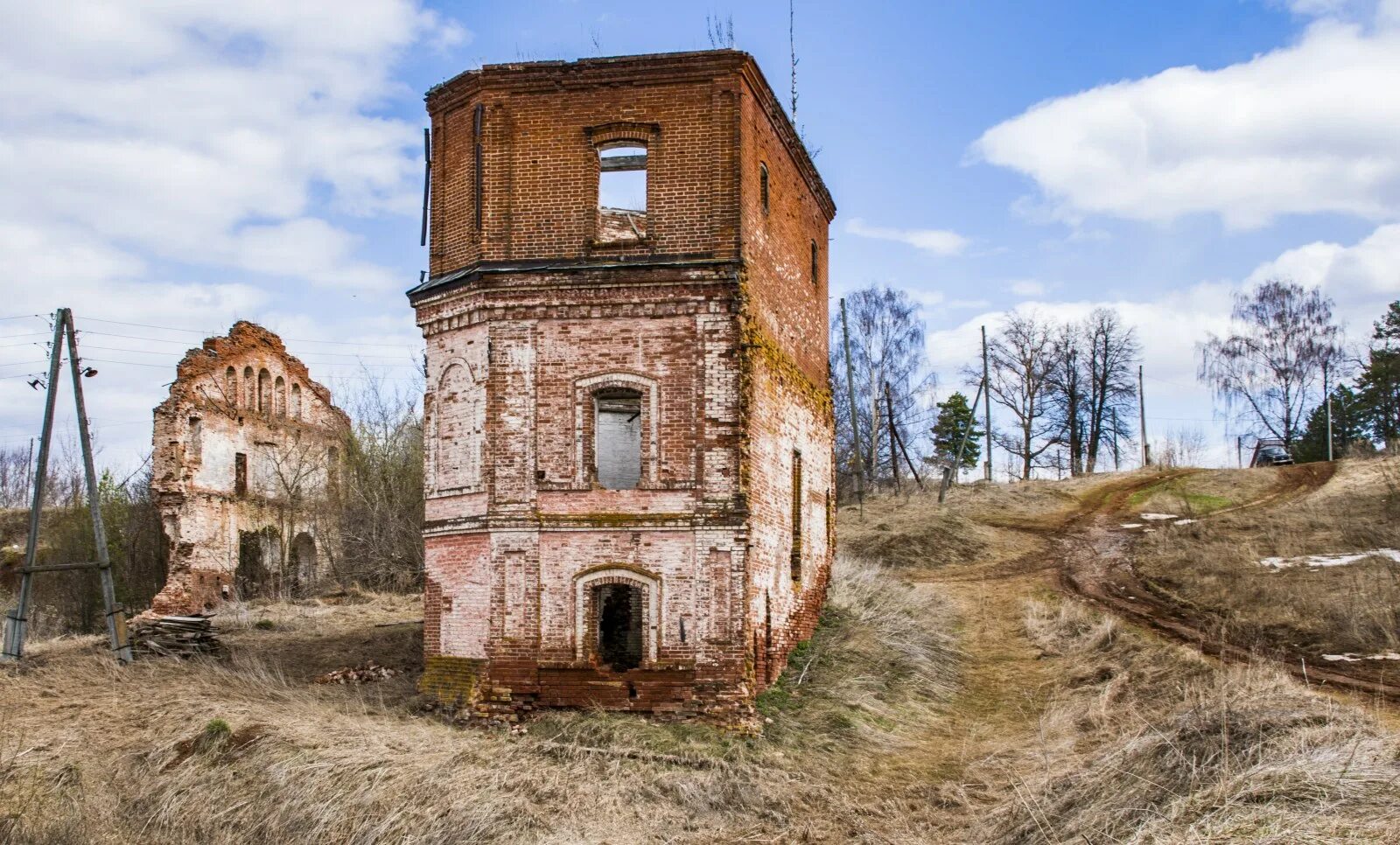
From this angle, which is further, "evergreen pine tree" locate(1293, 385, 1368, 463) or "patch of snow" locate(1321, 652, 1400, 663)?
"evergreen pine tree" locate(1293, 385, 1368, 463)

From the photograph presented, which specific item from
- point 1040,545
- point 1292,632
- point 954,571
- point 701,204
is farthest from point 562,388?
point 1040,545

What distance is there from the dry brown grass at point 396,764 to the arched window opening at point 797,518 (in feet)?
5.11

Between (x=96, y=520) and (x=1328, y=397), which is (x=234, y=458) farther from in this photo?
(x=1328, y=397)

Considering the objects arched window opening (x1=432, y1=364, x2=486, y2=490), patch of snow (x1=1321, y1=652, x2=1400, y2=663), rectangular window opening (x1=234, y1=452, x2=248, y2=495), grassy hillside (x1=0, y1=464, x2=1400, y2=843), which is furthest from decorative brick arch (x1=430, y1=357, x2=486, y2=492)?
rectangular window opening (x1=234, y1=452, x2=248, y2=495)

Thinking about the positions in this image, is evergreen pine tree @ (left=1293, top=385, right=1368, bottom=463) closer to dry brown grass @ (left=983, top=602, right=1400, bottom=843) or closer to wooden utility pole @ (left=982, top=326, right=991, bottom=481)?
wooden utility pole @ (left=982, top=326, right=991, bottom=481)

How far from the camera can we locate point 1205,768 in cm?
1051

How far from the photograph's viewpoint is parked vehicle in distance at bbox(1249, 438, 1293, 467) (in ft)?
137

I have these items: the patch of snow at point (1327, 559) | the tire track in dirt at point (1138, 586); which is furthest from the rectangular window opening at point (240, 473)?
the patch of snow at point (1327, 559)

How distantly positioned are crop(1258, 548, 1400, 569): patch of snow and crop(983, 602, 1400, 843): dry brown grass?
7.78 meters

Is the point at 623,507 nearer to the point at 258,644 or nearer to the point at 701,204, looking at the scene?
the point at 701,204

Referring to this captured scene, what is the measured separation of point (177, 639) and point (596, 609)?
804 cm

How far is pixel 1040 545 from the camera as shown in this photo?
2950cm

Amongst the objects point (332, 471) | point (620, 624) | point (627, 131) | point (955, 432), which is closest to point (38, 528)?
point (620, 624)

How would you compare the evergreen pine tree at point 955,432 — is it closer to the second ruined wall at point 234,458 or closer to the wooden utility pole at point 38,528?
the second ruined wall at point 234,458
